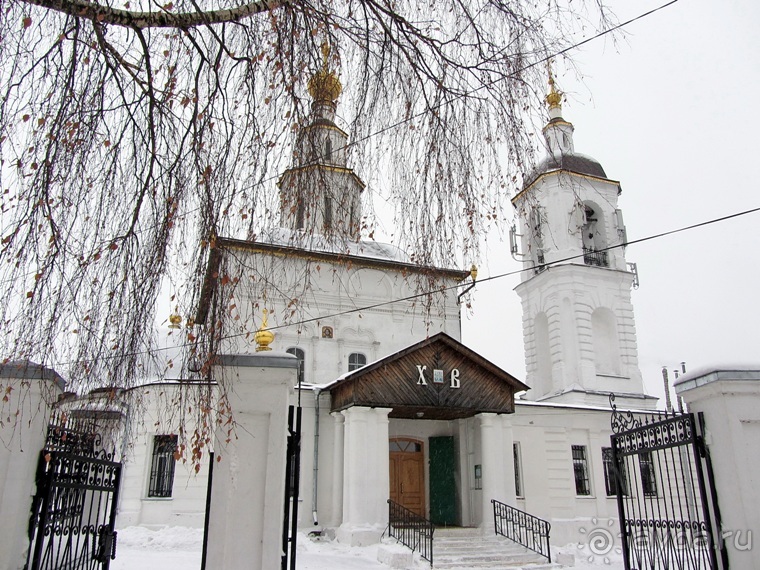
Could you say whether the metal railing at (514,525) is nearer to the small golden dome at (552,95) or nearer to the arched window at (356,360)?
the arched window at (356,360)

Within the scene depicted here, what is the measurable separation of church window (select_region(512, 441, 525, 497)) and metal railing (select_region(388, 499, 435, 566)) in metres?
4.19

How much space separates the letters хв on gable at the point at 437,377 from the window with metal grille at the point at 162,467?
677cm

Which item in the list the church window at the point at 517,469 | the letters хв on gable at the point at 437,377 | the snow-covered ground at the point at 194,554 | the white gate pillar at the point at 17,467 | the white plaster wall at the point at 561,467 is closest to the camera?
the white gate pillar at the point at 17,467

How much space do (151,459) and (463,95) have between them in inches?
596

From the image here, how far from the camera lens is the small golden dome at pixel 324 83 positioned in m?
4.53

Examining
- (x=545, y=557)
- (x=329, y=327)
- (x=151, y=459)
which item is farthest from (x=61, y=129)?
(x=329, y=327)

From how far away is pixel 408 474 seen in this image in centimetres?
1812

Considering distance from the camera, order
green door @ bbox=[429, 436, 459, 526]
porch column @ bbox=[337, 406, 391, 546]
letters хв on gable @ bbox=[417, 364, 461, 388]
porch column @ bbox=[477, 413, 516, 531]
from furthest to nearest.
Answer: green door @ bbox=[429, 436, 459, 526] → letters хв on gable @ bbox=[417, 364, 461, 388] → porch column @ bbox=[477, 413, 516, 531] → porch column @ bbox=[337, 406, 391, 546]

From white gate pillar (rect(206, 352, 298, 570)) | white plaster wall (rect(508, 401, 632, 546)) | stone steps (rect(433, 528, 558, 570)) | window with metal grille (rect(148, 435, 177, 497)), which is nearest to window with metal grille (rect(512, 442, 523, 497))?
white plaster wall (rect(508, 401, 632, 546))

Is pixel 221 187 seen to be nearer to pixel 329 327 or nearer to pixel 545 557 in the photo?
pixel 545 557

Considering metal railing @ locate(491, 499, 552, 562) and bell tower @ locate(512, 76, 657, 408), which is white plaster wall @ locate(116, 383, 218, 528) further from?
bell tower @ locate(512, 76, 657, 408)

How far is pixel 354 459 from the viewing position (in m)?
15.3

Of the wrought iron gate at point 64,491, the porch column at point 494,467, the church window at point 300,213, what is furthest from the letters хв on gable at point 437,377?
the church window at point 300,213

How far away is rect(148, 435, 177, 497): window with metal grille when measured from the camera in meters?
16.5
